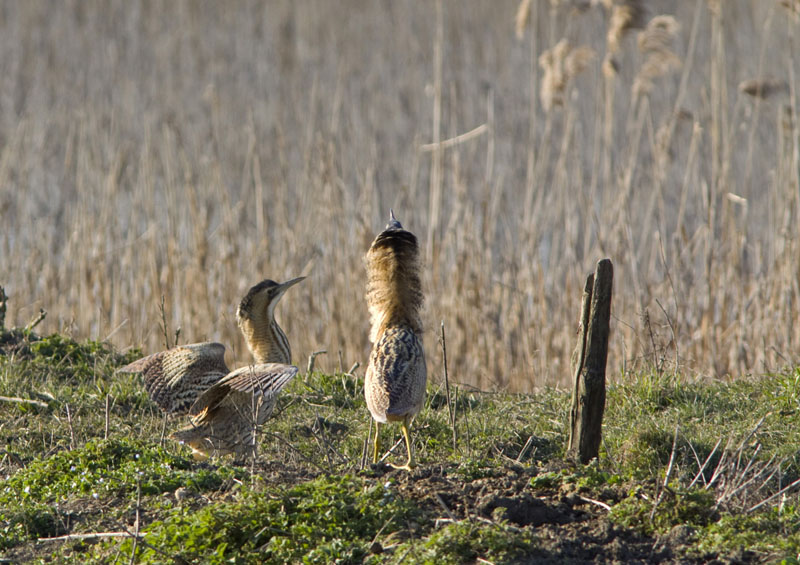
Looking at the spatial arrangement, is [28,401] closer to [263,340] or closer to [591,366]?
[263,340]

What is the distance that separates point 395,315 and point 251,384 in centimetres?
81

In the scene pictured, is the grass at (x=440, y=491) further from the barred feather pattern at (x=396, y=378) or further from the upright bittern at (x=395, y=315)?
the upright bittern at (x=395, y=315)

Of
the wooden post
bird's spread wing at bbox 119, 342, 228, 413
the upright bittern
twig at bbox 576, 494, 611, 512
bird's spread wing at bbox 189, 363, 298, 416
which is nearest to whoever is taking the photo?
twig at bbox 576, 494, 611, 512

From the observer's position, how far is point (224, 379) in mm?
4871

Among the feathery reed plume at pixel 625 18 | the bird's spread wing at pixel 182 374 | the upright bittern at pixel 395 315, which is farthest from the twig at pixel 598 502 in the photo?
the feathery reed plume at pixel 625 18

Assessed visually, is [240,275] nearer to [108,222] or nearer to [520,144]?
[108,222]

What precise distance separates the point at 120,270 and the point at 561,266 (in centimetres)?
414

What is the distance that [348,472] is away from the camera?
414 centimetres

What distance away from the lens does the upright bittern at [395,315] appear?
4566mm

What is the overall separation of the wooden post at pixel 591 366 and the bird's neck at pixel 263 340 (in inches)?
99.2

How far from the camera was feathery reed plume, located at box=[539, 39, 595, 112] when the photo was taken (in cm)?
839

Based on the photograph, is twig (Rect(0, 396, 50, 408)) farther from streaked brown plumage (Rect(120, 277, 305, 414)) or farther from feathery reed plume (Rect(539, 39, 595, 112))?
feathery reed plume (Rect(539, 39, 595, 112))

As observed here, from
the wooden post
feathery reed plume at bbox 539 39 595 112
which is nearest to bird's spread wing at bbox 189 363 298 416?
the wooden post

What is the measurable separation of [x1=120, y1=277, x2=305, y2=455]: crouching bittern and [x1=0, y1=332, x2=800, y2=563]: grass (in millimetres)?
194
